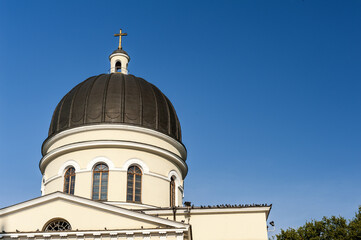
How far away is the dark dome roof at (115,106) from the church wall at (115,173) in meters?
1.83

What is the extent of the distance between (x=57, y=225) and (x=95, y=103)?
9.40 meters

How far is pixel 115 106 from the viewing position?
2778 cm

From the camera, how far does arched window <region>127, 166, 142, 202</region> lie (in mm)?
25692

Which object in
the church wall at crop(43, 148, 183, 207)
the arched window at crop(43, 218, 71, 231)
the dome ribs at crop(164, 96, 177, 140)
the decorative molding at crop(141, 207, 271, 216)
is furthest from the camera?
the dome ribs at crop(164, 96, 177, 140)

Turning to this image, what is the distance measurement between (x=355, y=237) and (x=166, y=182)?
12.2 meters

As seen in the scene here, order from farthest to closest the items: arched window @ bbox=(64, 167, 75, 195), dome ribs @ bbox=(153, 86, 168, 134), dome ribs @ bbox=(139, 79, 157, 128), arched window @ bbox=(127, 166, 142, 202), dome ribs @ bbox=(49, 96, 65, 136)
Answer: dome ribs @ bbox=(49, 96, 65, 136)
dome ribs @ bbox=(153, 86, 168, 134)
dome ribs @ bbox=(139, 79, 157, 128)
arched window @ bbox=(64, 167, 75, 195)
arched window @ bbox=(127, 166, 142, 202)

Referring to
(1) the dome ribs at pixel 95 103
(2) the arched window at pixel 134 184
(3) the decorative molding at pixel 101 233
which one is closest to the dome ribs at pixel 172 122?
(2) the arched window at pixel 134 184

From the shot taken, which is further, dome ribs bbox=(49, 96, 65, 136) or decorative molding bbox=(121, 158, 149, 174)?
dome ribs bbox=(49, 96, 65, 136)

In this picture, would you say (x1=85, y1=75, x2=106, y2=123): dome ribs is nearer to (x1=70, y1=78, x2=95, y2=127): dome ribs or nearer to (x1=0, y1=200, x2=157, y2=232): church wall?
(x1=70, y1=78, x2=95, y2=127): dome ribs

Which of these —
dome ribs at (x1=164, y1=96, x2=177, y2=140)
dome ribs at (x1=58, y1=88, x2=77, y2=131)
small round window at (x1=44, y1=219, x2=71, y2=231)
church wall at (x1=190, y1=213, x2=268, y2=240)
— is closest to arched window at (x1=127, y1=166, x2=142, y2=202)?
church wall at (x1=190, y1=213, x2=268, y2=240)

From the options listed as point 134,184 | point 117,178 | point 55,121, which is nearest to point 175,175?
point 134,184

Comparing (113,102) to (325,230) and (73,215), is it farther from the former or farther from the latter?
(325,230)

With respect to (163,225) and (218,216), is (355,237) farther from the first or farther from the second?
(163,225)

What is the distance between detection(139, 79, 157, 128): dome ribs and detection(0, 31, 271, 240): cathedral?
0.06 m
